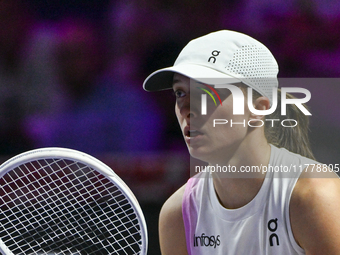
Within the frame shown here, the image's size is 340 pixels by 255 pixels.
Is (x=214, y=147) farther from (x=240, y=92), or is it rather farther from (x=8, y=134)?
(x=8, y=134)

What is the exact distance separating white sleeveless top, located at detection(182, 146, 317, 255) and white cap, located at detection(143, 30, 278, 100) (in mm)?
215

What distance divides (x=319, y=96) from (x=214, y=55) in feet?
1.93

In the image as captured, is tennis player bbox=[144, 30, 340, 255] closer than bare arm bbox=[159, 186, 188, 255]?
Yes

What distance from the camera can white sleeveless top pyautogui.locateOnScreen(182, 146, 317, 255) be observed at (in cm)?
102

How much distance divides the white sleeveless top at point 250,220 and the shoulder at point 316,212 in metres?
0.03

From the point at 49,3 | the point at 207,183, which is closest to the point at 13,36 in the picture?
the point at 49,3

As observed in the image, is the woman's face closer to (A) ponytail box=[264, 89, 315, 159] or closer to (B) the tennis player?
(B) the tennis player

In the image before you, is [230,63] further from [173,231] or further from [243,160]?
[173,231]

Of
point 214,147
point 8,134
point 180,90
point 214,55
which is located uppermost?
point 214,55

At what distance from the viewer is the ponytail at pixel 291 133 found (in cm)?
114

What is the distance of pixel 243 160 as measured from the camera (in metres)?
1.07

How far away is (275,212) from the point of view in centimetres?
103

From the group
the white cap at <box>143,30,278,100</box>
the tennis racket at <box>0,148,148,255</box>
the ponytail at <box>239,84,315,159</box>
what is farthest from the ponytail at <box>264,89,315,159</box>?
the tennis racket at <box>0,148,148,255</box>

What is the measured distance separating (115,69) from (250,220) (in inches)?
34.7
